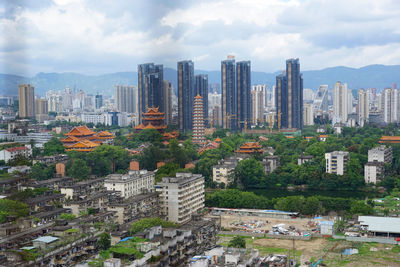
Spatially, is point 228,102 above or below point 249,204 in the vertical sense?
above

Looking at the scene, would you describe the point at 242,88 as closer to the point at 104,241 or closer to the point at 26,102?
the point at 26,102

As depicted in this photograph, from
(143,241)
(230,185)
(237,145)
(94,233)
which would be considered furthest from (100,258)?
(237,145)

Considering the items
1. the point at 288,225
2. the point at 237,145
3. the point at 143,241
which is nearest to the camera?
the point at 143,241

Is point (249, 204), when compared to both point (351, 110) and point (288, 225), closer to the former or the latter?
point (288, 225)

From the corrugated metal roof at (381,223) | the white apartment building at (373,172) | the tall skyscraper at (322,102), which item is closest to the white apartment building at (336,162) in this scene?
the white apartment building at (373,172)

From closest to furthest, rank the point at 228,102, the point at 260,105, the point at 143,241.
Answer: the point at 143,241, the point at 228,102, the point at 260,105

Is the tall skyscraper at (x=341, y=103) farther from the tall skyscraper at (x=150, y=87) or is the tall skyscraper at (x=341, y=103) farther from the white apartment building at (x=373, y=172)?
the white apartment building at (x=373, y=172)

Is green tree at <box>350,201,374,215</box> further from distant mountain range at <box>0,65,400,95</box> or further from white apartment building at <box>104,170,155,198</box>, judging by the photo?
distant mountain range at <box>0,65,400,95</box>

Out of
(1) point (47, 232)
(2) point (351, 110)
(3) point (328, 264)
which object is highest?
(2) point (351, 110)
